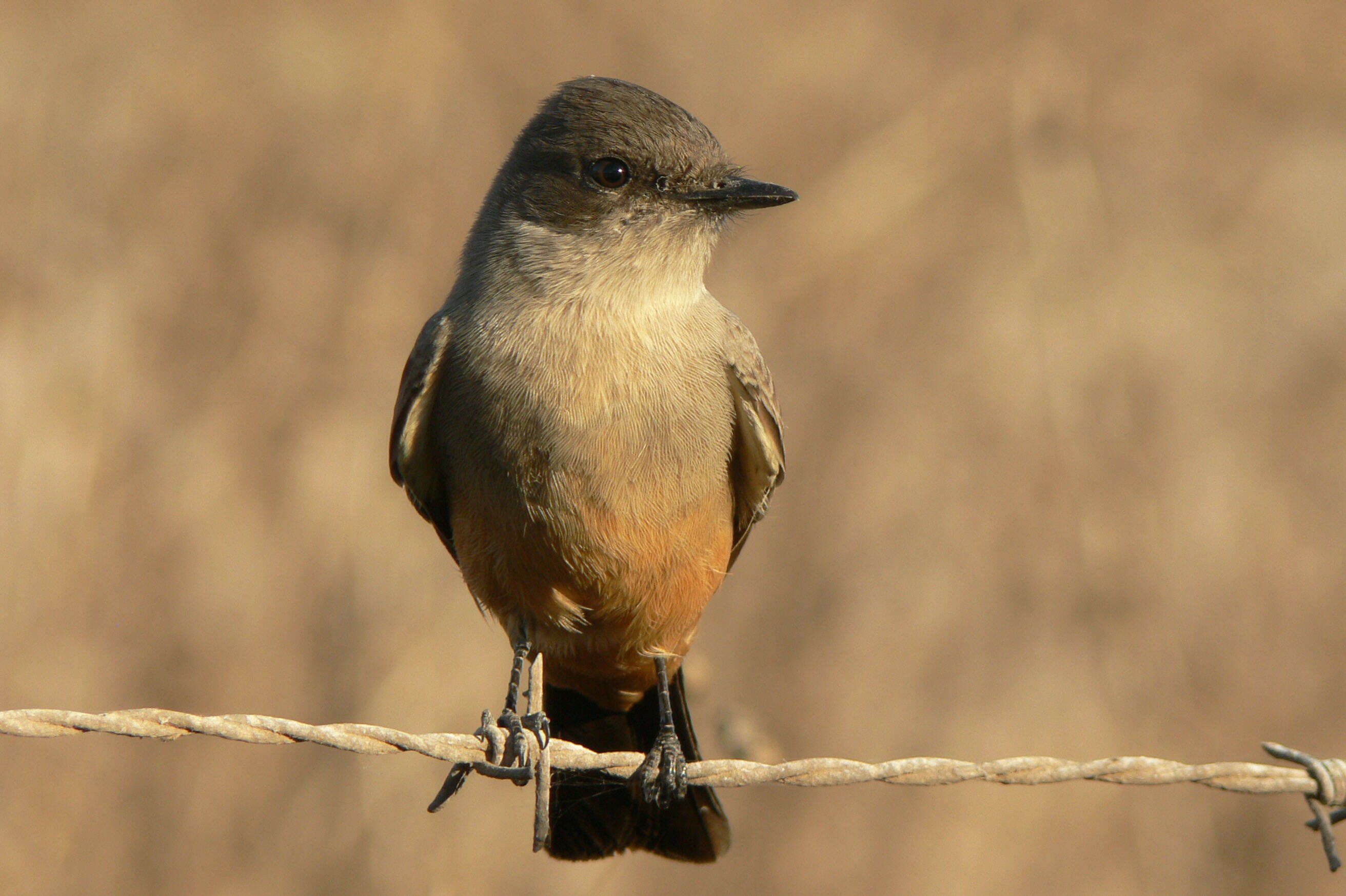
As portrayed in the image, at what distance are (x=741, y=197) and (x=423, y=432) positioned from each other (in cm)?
142

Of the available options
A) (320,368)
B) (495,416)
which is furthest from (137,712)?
(320,368)

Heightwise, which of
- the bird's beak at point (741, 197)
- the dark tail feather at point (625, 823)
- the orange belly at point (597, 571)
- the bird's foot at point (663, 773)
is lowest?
the dark tail feather at point (625, 823)

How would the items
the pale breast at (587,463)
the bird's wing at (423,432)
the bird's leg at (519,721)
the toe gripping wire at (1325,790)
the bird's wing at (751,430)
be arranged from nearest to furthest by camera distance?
1. the toe gripping wire at (1325,790)
2. the bird's leg at (519,721)
3. the pale breast at (587,463)
4. the bird's wing at (423,432)
5. the bird's wing at (751,430)

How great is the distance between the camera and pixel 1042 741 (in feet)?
23.0

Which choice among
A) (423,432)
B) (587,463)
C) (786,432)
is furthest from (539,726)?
(786,432)

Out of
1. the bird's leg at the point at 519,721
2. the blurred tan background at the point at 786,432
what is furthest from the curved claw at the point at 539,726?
the blurred tan background at the point at 786,432

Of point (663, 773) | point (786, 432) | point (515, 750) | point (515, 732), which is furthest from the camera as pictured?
point (786, 432)

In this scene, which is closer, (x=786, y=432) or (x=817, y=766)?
(x=817, y=766)

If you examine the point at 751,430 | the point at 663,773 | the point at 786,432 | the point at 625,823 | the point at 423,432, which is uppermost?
the point at 751,430

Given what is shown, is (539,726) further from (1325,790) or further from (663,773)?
(1325,790)

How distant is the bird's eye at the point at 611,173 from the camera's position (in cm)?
484

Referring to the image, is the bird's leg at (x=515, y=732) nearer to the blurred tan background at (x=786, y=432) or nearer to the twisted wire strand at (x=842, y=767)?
the twisted wire strand at (x=842, y=767)

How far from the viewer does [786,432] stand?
21.3 ft

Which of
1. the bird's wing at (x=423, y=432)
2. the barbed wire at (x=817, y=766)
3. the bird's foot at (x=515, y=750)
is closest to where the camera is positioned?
the barbed wire at (x=817, y=766)
